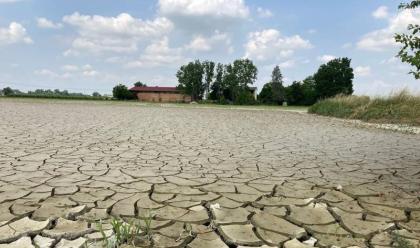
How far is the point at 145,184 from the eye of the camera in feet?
13.3

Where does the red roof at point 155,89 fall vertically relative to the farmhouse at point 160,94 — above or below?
above

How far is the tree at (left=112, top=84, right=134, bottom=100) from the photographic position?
262ft

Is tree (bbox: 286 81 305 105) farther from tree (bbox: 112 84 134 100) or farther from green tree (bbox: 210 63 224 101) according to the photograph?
tree (bbox: 112 84 134 100)

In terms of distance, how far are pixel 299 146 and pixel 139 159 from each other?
11.5ft

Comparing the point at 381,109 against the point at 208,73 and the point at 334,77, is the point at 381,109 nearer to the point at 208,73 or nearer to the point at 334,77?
the point at 334,77

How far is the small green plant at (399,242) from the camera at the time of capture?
264 centimetres

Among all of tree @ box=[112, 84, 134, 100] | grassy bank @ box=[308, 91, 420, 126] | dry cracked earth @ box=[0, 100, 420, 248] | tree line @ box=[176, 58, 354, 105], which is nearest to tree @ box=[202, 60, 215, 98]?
tree line @ box=[176, 58, 354, 105]

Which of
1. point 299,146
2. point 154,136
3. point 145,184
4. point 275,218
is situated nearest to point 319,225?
point 275,218

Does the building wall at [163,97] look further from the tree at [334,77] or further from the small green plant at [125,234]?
the small green plant at [125,234]

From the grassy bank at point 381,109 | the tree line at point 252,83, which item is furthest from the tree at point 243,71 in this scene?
the grassy bank at point 381,109

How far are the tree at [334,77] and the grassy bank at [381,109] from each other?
51.1 meters

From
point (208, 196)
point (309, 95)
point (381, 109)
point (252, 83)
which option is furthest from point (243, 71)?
point (208, 196)

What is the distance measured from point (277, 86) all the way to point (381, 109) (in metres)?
66.5

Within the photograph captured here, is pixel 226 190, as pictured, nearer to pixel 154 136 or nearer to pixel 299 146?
pixel 299 146
